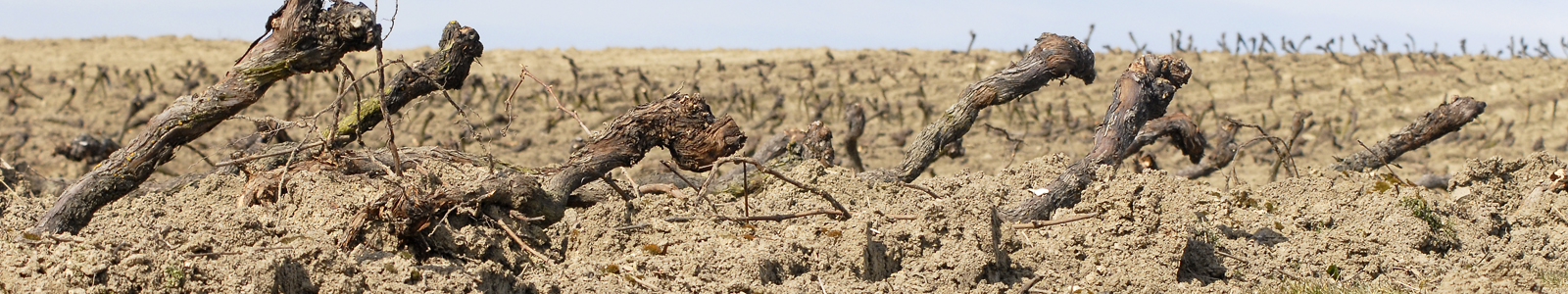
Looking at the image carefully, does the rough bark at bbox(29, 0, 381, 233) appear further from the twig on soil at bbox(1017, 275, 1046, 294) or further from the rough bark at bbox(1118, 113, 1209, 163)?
the rough bark at bbox(1118, 113, 1209, 163)

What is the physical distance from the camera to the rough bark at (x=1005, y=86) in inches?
209

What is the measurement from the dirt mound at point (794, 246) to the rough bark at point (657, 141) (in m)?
0.14

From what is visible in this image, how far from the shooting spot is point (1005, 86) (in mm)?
5469

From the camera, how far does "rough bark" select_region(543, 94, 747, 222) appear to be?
176 inches

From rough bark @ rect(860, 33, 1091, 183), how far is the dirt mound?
0.48 metres

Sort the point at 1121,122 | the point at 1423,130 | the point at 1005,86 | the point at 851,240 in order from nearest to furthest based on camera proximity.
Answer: the point at 851,240
the point at 1121,122
the point at 1005,86
the point at 1423,130

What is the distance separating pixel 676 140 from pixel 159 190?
2399 millimetres

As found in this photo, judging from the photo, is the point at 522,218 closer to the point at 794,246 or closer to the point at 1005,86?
the point at 794,246

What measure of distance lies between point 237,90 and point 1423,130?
6.09 meters

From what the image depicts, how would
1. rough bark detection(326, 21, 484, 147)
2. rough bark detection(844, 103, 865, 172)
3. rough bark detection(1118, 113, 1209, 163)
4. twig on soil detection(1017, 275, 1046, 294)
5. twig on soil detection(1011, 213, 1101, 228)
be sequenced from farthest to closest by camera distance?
rough bark detection(844, 103, 865, 172) → rough bark detection(1118, 113, 1209, 163) → twig on soil detection(1011, 213, 1101, 228) → rough bark detection(326, 21, 484, 147) → twig on soil detection(1017, 275, 1046, 294)

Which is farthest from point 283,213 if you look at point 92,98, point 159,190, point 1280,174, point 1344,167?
point 92,98

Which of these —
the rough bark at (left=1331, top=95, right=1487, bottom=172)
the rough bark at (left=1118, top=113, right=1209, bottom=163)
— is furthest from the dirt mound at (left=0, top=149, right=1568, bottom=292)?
the rough bark at (left=1331, top=95, right=1487, bottom=172)

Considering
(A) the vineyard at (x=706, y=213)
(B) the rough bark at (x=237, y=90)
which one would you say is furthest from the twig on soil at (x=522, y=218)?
(B) the rough bark at (x=237, y=90)

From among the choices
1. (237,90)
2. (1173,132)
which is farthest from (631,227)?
(1173,132)
